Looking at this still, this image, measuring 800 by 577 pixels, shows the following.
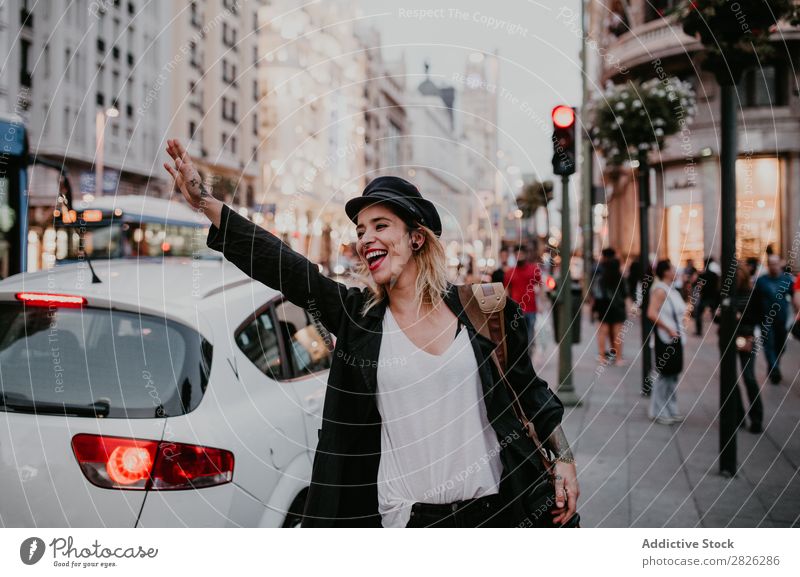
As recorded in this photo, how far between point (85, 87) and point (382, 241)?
130ft

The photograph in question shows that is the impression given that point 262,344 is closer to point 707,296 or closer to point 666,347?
point 666,347

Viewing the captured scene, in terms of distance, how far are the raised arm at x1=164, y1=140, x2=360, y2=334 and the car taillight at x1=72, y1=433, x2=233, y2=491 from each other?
0.81m

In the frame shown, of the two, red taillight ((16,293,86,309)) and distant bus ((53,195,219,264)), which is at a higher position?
distant bus ((53,195,219,264))

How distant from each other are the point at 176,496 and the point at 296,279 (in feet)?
3.31

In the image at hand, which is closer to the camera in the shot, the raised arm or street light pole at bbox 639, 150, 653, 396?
the raised arm

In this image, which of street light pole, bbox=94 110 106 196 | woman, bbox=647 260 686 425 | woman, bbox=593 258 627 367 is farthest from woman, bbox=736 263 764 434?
street light pole, bbox=94 110 106 196

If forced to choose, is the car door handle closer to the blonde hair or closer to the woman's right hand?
the blonde hair

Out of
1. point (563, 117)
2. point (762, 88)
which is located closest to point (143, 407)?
point (563, 117)

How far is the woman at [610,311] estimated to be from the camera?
12255 mm

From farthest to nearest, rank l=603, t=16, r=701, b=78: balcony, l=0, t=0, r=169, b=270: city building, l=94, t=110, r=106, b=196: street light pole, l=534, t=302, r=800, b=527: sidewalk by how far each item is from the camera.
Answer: l=0, t=0, r=169, b=270: city building, l=94, t=110, r=106, b=196: street light pole, l=603, t=16, r=701, b=78: balcony, l=534, t=302, r=800, b=527: sidewalk

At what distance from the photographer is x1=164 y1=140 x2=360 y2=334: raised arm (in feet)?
7.99

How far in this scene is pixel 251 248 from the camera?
2.45m

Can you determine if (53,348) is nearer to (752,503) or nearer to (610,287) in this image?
(752,503)
